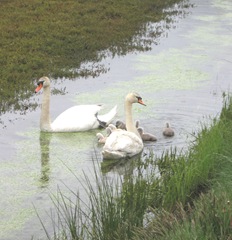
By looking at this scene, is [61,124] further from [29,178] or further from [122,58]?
[122,58]

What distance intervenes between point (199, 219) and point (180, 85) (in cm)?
782

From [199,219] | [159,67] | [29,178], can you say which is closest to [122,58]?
[159,67]

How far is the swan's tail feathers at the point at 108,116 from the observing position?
33.9 ft

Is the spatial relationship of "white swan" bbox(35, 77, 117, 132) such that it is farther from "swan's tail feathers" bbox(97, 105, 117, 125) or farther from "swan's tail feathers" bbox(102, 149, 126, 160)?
"swan's tail feathers" bbox(102, 149, 126, 160)

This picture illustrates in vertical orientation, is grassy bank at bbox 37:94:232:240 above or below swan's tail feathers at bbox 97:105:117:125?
above

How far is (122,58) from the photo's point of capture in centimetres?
1482

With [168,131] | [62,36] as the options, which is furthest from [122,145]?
[62,36]

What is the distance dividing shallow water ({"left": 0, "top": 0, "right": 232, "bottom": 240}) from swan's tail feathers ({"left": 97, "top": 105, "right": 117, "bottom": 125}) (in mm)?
222

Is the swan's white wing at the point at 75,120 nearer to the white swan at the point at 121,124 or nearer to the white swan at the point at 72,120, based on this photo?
the white swan at the point at 72,120

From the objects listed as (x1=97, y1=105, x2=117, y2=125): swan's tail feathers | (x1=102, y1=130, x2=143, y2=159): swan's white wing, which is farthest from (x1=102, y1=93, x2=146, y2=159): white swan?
(x1=97, y1=105, x2=117, y2=125): swan's tail feathers

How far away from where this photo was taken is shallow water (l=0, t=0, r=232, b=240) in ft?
25.2

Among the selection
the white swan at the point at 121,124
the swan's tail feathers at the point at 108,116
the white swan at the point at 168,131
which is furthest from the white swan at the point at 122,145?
the swan's tail feathers at the point at 108,116

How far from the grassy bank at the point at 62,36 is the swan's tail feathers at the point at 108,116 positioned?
140cm

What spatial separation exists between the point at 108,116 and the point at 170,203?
4.10 m
